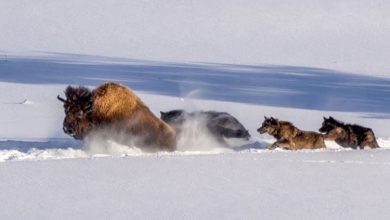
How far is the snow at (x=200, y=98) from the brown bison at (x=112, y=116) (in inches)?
8.2

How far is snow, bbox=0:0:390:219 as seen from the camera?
956 cm

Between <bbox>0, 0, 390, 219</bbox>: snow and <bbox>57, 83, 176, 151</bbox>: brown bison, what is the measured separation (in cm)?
21

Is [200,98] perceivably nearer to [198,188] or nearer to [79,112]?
[79,112]

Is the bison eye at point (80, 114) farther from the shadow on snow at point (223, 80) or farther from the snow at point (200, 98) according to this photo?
the shadow on snow at point (223, 80)

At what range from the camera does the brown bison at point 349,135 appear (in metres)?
13.9

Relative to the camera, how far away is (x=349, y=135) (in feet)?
46.4

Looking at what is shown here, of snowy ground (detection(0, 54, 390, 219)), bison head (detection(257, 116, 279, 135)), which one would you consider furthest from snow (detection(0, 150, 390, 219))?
bison head (detection(257, 116, 279, 135))

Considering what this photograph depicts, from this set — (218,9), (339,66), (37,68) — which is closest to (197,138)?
(37,68)

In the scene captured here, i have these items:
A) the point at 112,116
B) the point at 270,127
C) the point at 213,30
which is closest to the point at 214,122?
the point at 270,127

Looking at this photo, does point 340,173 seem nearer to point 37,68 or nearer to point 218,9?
point 37,68

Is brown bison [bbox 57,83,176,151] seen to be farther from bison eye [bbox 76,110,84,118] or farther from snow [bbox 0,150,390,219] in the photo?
snow [bbox 0,150,390,219]

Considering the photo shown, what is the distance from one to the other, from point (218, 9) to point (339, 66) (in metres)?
15.1

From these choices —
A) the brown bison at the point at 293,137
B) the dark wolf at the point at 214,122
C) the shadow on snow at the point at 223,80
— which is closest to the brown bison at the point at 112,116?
the dark wolf at the point at 214,122

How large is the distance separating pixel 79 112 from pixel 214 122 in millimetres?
2895
